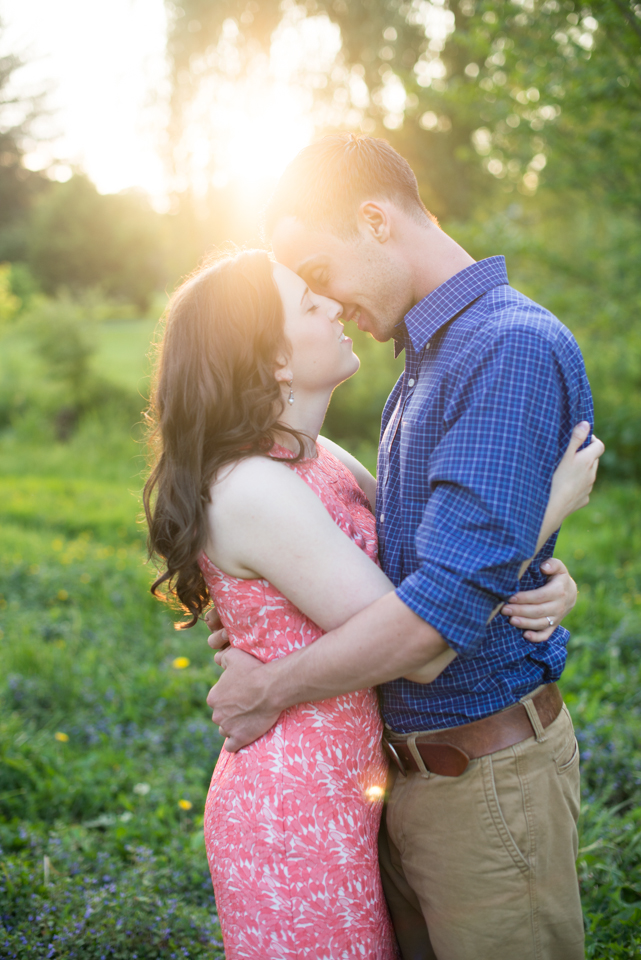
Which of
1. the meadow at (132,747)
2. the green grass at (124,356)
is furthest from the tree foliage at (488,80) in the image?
the green grass at (124,356)

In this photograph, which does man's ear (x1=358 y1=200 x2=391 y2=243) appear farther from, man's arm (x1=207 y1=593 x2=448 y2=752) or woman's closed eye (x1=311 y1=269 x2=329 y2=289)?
man's arm (x1=207 y1=593 x2=448 y2=752)

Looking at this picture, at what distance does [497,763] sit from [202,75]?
11.6m

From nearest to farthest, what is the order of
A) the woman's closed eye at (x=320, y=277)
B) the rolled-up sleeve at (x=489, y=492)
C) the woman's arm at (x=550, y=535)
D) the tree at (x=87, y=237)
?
1. the rolled-up sleeve at (x=489, y=492)
2. the woman's arm at (x=550, y=535)
3. the woman's closed eye at (x=320, y=277)
4. the tree at (x=87, y=237)

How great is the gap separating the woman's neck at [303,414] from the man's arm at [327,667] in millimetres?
531

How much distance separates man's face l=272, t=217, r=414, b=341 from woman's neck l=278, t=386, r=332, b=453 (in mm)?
260

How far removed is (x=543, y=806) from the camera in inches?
61.1

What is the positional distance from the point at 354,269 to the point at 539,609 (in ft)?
3.16

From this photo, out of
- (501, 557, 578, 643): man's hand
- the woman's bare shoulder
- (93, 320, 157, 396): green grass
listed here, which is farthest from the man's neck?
(93, 320, 157, 396): green grass

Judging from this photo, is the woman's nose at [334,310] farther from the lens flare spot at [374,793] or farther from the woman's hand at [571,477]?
the lens flare spot at [374,793]

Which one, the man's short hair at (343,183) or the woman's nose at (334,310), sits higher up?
the man's short hair at (343,183)

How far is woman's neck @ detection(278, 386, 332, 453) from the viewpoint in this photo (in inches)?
69.2

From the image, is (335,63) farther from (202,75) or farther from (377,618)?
(377,618)

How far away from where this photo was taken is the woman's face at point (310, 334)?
1750 mm

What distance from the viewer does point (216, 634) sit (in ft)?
6.53
